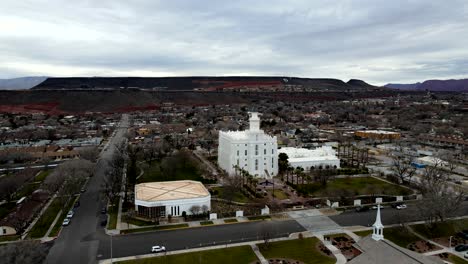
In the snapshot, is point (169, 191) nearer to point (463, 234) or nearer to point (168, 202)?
point (168, 202)

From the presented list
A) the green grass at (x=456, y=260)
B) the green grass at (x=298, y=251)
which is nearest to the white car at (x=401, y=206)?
the green grass at (x=456, y=260)

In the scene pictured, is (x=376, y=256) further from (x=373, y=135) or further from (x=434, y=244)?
(x=373, y=135)

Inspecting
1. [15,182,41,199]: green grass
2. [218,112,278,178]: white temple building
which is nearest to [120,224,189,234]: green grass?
[15,182,41,199]: green grass

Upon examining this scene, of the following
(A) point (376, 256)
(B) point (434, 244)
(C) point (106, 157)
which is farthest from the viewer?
(C) point (106, 157)

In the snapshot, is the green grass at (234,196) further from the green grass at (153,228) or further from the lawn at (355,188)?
the green grass at (153,228)

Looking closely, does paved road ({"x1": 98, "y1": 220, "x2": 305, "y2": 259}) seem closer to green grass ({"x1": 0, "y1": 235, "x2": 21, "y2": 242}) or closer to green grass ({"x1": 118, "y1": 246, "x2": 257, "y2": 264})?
green grass ({"x1": 118, "y1": 246, "x2": 257, "y2": 264})

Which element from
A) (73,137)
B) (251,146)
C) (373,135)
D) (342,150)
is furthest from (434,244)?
(73,137)
